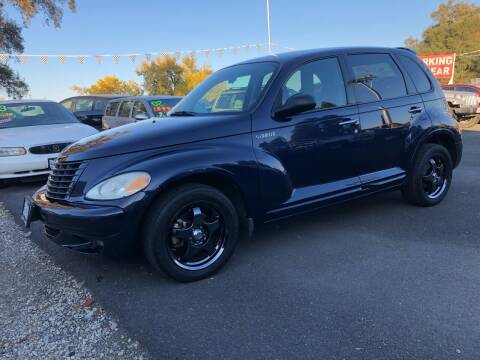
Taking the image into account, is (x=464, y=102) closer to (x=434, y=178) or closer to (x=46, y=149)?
(x=434, y=178)

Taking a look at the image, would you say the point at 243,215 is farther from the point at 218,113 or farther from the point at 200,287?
the point at 218,113

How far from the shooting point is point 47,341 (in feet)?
7.98

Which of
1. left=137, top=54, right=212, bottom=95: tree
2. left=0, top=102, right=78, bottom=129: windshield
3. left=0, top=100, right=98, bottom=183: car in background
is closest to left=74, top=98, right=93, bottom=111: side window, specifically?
left=0, top=102, right=78, bottom=129: windshield

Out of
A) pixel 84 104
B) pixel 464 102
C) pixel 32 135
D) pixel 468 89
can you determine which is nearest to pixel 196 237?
pixel 32 135

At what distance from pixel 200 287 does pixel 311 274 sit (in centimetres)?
89

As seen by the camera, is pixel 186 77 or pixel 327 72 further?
pixel 186 77

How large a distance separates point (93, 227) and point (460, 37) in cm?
5764

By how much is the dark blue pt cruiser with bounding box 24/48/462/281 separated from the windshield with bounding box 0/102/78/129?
4.44 m

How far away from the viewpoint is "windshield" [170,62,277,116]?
137 inches

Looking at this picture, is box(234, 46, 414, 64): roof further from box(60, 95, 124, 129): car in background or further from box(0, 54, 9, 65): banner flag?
box(0, 54, 9, 65): banner flag

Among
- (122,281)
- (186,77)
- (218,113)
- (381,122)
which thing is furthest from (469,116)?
(186,77)

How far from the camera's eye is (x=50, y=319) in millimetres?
2676

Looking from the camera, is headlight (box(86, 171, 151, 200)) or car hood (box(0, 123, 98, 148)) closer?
headlight (box(86, 171, 151, 200))

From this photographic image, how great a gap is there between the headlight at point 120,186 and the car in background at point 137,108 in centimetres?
585
